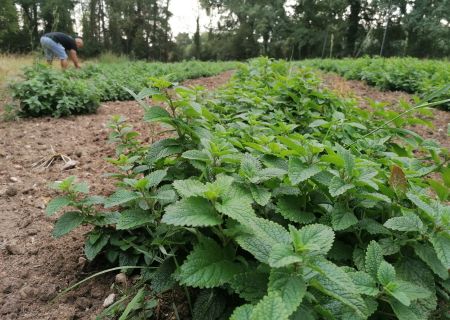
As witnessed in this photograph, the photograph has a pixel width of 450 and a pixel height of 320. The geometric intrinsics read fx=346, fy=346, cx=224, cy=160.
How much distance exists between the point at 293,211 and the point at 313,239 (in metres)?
0.31

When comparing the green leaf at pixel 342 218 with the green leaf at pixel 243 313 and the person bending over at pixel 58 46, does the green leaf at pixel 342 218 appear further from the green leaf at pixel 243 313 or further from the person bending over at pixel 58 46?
the person bending over at pixel 58 46

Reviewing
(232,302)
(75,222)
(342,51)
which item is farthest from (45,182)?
(342,51)

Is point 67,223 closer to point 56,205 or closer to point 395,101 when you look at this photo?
point 56,205

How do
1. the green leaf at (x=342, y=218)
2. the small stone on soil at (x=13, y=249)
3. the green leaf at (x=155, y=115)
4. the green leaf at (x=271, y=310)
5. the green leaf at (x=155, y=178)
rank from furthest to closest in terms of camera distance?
1. the small stone on soil at (x=13, y=249)
2. the green leaf at (x=155, y=115)
3. the green leaf at (x=155, y=178)
4. the green leaf at (x=342, y=218)
5. the green leaf at (x=271, y=310)

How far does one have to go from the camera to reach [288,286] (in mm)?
867

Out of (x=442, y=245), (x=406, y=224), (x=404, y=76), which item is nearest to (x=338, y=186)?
(x=406, y=224)

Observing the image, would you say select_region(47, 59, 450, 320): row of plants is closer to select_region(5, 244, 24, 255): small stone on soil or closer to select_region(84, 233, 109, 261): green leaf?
select_region(84, 233, 109, 261): green leaf

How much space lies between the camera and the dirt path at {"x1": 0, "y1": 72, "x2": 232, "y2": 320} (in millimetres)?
1349

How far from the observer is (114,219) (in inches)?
58.0

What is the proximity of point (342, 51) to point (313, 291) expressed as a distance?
30.7 m

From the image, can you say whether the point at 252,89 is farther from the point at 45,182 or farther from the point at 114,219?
the point at 114,219

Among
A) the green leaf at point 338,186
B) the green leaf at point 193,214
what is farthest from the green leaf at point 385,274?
the green leaf at point 193,214

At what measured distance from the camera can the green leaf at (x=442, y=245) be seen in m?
1.03

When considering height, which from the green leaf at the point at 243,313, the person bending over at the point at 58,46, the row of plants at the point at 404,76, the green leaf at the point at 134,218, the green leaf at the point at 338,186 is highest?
the person bending over at the point at 58,46
